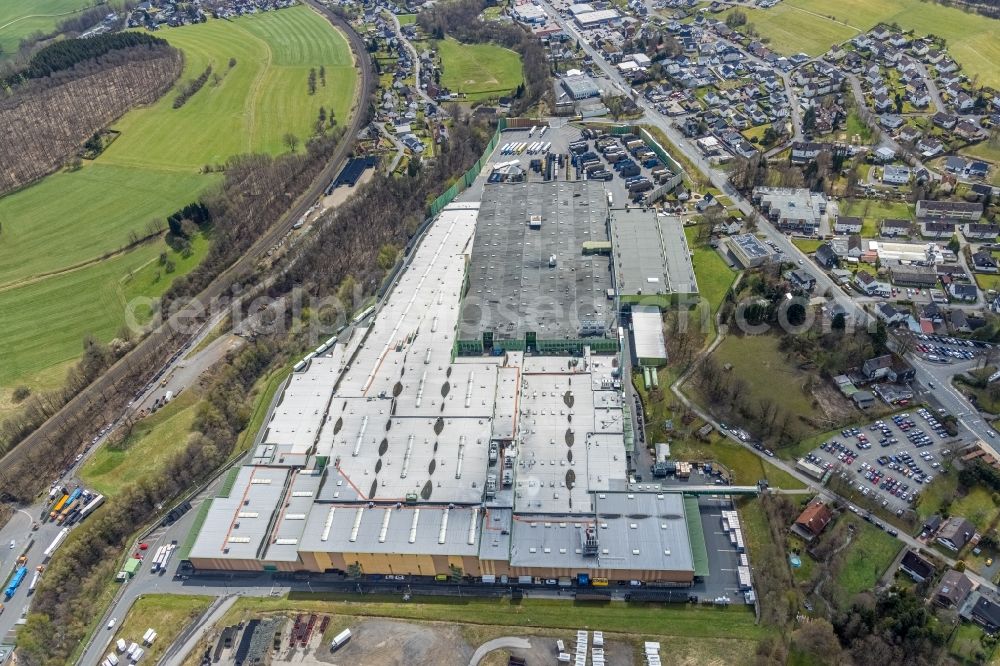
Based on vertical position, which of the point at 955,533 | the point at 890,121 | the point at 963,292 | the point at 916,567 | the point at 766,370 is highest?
the point at 890,121

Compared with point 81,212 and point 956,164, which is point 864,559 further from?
point 81,212

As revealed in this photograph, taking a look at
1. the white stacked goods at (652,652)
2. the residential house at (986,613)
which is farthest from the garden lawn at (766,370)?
the white stacked goods at (652,652)

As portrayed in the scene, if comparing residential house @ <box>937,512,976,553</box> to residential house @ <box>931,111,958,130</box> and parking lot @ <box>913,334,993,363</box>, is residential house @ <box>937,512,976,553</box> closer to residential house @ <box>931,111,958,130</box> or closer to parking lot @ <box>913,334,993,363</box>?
parking lot @ <box>913,334,993,363</box>

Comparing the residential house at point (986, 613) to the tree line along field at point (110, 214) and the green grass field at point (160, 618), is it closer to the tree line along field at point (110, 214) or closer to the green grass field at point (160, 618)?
the green grass field at point (160, 618)

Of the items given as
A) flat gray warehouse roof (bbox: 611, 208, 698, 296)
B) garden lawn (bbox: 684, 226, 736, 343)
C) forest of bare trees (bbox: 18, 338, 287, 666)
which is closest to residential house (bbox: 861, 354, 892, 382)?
garden lawn (bbox: 684, 226, 736, 343)

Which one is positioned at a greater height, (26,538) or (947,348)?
(947,348)

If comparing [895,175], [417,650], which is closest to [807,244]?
[895,175]
